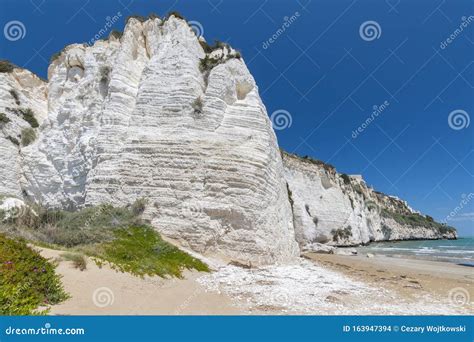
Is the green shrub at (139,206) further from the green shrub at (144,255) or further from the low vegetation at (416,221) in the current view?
the low vegetation at (416,221)

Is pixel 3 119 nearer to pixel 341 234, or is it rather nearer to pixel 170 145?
pixel 170 145

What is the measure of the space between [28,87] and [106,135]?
9705 millimetres

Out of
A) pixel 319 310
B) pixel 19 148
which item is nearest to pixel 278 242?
pixel 319 310

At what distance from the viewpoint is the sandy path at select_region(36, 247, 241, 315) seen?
643 cm

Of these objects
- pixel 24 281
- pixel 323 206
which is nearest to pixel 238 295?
pixel 24 281

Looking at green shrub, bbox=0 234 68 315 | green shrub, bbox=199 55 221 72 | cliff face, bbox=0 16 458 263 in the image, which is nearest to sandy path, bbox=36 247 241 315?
green shrub, bbox=0 234 68 315

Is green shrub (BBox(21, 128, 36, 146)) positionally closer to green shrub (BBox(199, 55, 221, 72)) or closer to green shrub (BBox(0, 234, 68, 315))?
green shrub (BBox(199, 55, 221, 72))

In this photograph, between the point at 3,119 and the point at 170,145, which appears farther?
the point at 3,119

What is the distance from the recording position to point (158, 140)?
1437 centimetres

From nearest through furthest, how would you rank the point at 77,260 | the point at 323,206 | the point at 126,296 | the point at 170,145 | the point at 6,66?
the point at 126,296 → the point at 77,260 → the point at 170,145 → the point at 6,66 → the point at 323,206

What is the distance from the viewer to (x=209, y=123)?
1494 cm

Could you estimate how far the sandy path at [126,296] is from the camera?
21.1ft

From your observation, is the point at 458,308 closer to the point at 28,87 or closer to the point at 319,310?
the point at 319,310

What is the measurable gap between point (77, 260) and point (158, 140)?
24.2ft
